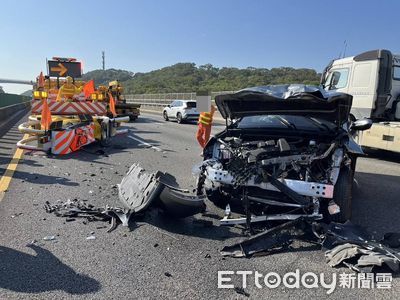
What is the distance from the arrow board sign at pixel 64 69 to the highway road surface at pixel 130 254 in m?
10.8

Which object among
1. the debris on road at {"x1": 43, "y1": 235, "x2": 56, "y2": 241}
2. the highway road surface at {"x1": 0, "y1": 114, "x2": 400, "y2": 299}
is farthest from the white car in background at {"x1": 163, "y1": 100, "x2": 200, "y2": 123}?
the debris on road at {"x1": 43, "y1": 235, "x2": 56, "y2": 241}

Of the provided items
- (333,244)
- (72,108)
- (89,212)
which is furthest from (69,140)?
(333,244)

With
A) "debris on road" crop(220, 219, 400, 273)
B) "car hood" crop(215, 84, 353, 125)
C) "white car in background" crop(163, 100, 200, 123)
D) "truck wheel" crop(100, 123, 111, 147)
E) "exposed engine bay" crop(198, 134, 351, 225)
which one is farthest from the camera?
"white car in background" crop(163, 100, 200, 123)

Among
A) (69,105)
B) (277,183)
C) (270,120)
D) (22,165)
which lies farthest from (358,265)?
(69,105)

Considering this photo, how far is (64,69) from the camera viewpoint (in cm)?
1706

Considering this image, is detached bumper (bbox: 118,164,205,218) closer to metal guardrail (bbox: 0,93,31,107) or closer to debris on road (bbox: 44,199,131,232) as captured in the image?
debris on road (bbox: 44,199,131,232)

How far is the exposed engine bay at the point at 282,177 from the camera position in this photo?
181 inches

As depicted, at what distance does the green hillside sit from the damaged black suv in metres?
26.1

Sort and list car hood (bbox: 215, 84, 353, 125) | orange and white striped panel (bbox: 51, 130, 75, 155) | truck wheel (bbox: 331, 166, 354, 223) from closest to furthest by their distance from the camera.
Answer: truck wheel (bbox: 331, 166, 354, 223) → car hood (bbox: 215, 84, 353, 125) → orange and white striped panel (bbox: 51, 130, 75, 155)

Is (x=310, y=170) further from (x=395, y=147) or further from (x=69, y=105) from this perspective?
(x=69, y=105)

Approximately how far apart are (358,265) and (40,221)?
12.3 ft

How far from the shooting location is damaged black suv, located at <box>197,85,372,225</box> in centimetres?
468

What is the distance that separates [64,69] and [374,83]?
499 inches

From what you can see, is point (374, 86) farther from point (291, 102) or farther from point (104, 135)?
point (104, 135)
